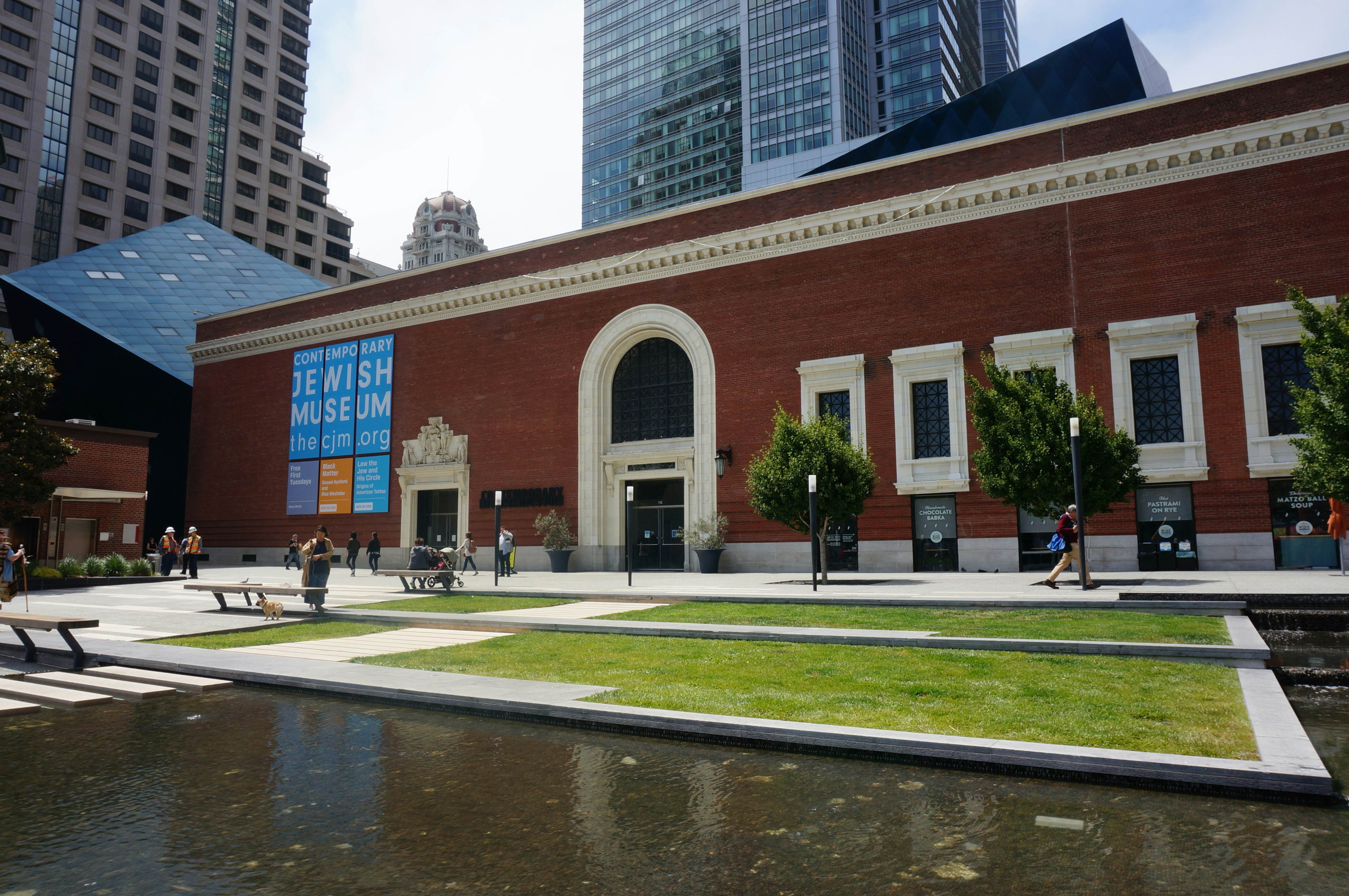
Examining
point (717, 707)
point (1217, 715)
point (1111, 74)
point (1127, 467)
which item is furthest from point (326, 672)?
point (1111, 74)

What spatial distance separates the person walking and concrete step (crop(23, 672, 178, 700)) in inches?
587

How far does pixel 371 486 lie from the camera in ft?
120

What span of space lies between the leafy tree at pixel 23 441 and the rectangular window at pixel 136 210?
54.2 m

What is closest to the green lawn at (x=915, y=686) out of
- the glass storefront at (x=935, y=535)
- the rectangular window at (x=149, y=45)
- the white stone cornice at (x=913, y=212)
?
the glass storefront at (x=935, y=535)

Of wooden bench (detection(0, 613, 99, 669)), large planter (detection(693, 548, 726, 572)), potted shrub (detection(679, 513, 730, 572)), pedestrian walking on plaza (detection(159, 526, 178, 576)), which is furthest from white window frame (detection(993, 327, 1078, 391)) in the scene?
pedestrian walking on plaza (detection(159, 526, 178, 576))

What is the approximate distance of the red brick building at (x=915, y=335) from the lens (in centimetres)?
2166

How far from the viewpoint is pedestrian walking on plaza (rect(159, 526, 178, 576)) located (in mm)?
28281

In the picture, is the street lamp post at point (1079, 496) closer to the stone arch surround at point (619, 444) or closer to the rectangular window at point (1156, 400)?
the rectangular window at point (1156, 400)

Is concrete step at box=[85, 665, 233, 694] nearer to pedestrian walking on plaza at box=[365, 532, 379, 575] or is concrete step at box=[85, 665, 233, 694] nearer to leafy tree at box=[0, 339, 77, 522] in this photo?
leafy tree at box=[0, 339, 77, 522]

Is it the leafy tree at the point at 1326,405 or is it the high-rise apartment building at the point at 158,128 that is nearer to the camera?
the leafy tree at the point at 1326,405

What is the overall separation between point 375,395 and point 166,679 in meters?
29.4

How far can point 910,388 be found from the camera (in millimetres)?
25906

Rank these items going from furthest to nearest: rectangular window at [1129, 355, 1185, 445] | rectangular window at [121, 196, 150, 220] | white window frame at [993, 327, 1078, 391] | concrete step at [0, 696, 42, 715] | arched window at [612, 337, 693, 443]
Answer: rectangular window at [121, 196, 150, 220] < arched window at [612, 337, 693, 443] < white window frame at [993, 327, 1078, 391] < rectangular window at [1129, 355, 1185, 445] < concrete step at [0, 696, 42, 715]

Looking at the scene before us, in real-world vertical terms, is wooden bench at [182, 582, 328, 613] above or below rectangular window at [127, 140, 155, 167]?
below
